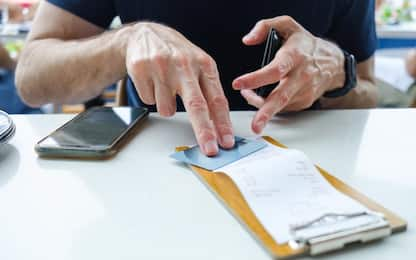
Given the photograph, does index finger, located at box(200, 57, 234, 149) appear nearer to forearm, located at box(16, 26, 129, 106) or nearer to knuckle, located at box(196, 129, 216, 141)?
knuckle, located at box(196, 129, 216, 141)

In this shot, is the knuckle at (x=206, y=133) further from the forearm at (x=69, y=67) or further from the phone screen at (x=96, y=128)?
the forearm at (x=69, y=67)

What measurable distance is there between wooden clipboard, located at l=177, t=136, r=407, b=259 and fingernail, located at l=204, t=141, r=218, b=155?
3 cm

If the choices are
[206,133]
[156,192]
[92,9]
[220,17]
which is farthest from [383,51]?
[156,192]

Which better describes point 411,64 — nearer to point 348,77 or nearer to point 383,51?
point 383,51

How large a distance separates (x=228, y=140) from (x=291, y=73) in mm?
185

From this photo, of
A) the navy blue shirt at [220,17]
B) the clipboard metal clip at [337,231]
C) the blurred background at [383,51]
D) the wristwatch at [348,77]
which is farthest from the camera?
the blurred background at [383,51]

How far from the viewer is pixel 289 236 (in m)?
0.36

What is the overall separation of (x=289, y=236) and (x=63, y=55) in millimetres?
573

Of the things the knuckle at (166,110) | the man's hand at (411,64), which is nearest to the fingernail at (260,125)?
the knuckle at (166,110)

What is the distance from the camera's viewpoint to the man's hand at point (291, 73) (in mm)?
634

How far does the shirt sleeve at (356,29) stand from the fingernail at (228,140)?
1.82ft

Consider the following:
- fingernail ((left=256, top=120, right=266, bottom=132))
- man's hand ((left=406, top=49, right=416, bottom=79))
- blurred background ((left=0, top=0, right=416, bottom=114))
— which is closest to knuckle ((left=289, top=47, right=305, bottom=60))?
fingernail ((left=256, top=120, right=266, bottom=132))

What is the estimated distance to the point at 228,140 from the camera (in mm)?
561

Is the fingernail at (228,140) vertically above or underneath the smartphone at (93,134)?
above
